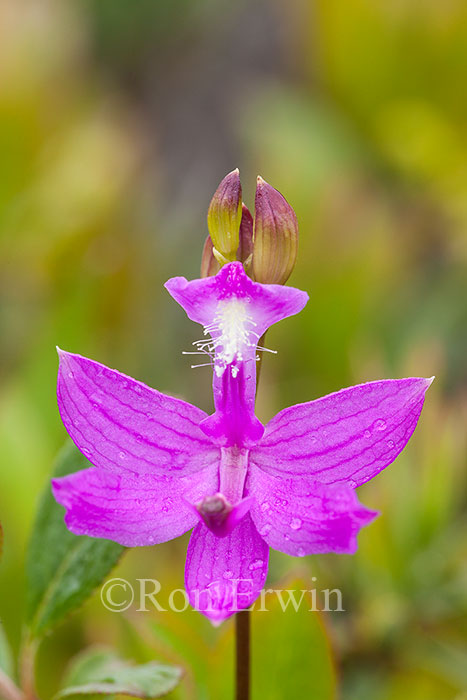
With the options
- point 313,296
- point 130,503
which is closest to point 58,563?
point 130,503

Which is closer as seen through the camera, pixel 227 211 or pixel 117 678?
pixel 227 211

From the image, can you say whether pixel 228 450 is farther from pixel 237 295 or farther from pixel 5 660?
pixel 5 660

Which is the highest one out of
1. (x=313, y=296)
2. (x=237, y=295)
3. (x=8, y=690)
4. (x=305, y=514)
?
(x=313, y=296)

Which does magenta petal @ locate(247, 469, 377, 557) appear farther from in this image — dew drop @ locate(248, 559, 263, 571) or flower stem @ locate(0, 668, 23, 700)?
flower stem @ locate(0, 668, 23, 700)
